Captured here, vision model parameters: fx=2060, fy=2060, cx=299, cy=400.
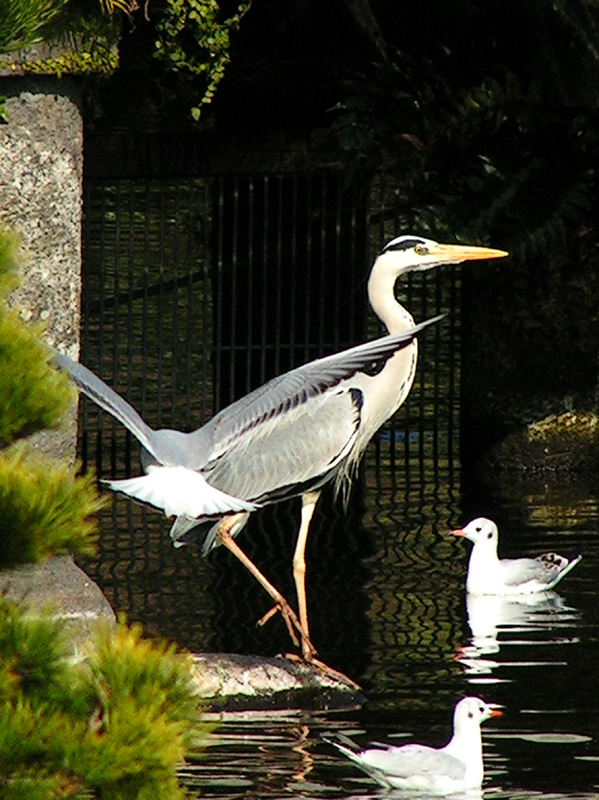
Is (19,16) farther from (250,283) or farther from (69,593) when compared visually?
(250,283)

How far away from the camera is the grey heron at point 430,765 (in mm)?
6664

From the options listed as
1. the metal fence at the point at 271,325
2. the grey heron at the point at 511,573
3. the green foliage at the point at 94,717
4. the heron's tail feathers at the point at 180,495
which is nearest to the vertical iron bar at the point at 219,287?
the metal fence at the point at 271,325

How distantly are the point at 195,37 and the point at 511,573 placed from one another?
3.90 meters

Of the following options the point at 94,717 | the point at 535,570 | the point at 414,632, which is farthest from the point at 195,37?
the point at 94,717

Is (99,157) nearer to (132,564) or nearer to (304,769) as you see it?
(132,564)

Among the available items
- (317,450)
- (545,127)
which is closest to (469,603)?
(317,450)

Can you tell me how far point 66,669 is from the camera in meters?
3.86

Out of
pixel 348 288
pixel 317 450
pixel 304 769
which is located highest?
pixel 348 288

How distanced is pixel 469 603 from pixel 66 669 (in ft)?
22.3

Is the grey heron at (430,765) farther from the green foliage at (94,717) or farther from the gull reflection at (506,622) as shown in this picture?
the green foliage at (94,717)

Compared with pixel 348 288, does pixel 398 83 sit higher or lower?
higher

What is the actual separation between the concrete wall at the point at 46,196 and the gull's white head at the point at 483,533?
309 cm

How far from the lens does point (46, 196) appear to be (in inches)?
337

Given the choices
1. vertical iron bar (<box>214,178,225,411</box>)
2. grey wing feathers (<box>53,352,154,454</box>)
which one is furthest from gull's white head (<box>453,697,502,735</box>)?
vertical iron bar (<box>214,178,225,411</box>)
